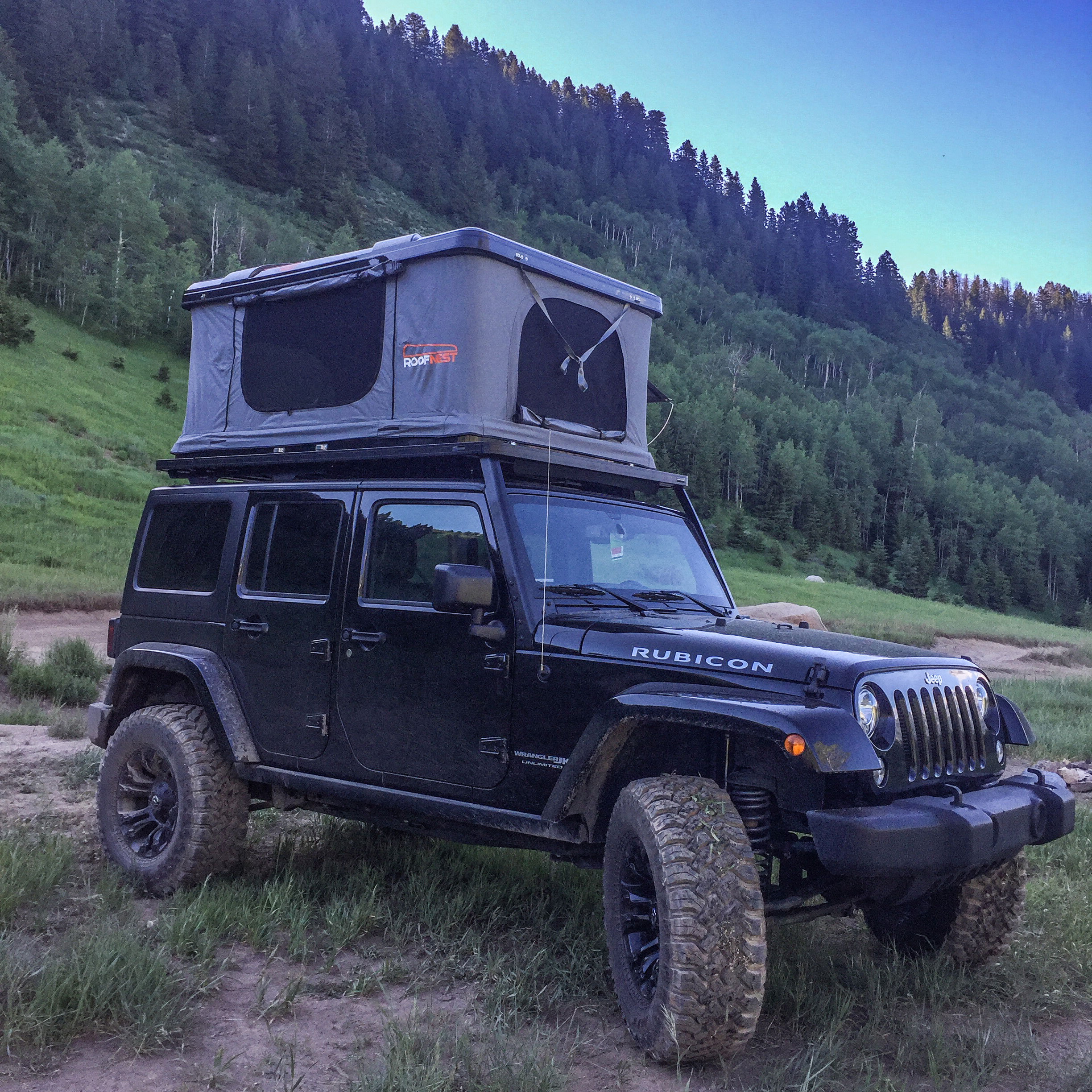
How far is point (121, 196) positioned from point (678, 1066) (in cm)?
7164

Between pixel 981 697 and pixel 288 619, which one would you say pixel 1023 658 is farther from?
pixel 288 619

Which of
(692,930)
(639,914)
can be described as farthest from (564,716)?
(692,930)

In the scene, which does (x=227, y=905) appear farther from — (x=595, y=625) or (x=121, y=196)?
(x=121, y=196)

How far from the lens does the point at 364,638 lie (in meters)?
4.75

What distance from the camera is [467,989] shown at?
4.07 meters

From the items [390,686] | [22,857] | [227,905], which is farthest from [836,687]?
[22,857]

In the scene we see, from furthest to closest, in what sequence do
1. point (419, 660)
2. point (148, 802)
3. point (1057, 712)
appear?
1. point (1057, 712)
2. point (148, 802)
3. point (419, 660)

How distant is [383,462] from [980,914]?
11.2ft

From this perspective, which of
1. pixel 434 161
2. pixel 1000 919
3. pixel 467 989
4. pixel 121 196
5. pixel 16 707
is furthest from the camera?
pixel 434 161

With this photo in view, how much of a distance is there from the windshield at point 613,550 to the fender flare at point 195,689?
1.88m

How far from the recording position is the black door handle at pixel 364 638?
4.70 metres

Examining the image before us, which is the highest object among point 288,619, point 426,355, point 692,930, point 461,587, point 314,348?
point 314,348

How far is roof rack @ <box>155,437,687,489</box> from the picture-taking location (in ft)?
15.3

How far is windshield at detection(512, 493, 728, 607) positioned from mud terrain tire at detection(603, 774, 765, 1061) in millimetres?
1126
